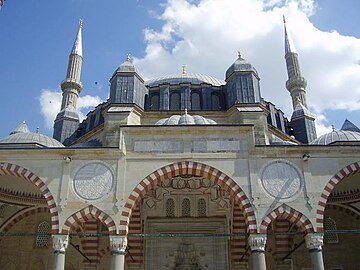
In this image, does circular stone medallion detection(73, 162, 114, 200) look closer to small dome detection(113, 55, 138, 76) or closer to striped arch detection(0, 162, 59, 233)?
striped arch detection(0, 162, 59, 233)

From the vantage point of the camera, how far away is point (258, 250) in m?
10.4

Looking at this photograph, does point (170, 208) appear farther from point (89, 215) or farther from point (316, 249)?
point (316, 249)

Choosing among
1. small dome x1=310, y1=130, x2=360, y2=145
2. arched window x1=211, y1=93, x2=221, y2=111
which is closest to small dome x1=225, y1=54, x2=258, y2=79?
arched window x1=211, y1=93, x2=221, y2=111

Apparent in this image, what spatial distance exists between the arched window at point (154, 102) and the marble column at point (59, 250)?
21.6 ft

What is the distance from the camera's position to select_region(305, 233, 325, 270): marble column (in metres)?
10.3

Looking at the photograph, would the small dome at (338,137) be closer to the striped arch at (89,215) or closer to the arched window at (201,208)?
the arched window at (201,208)

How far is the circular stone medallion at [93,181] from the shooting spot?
35.9 ft

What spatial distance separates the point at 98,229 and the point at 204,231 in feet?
11.7

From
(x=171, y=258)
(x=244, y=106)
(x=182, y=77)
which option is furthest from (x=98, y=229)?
(x=182, y=77)

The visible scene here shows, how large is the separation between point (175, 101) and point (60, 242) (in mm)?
7422

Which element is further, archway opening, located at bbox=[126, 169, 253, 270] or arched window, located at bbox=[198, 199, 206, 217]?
arched window, located at bbox=[198, 199, 206, 217]

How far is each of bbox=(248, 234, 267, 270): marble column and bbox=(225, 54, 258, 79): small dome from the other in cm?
666

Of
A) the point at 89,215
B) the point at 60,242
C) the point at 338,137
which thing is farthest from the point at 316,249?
the point at 60,242

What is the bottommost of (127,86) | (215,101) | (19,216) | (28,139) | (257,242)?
(257,242)
